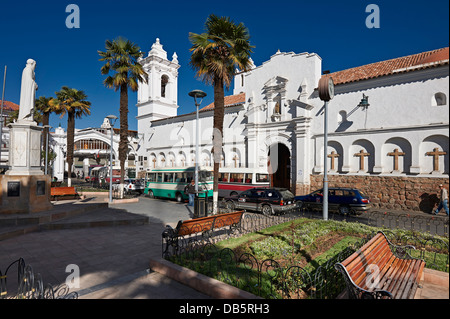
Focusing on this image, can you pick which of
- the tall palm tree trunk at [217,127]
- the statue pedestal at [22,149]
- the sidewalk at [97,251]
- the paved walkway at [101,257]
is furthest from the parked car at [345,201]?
the statue pedestal at [22,149]

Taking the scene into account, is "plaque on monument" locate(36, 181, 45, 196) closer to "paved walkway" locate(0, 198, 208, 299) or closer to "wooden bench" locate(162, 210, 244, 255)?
"paved walkway" locate(0, 198, 208, 299)

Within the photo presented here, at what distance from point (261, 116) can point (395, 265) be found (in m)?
19.4

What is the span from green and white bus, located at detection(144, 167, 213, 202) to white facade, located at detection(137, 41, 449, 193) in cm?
572

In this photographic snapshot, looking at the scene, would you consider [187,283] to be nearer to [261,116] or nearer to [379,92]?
[379,92]

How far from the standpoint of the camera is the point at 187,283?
4.93 meters

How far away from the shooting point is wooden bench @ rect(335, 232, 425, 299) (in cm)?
348

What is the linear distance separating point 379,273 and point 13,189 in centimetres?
1265

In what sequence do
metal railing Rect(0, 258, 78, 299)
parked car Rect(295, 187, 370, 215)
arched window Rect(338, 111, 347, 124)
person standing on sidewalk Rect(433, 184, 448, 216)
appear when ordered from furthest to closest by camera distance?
1. arched window Rect(338, 111, 347, 124)
2. parked car Rect(295, 187, 370, 215)
3. person standing on sidewalk Rect(433, 184, 448, 216)
4. metal railing Rect(0, 258, 78, 299)

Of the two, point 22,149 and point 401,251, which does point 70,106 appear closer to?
point 22,149

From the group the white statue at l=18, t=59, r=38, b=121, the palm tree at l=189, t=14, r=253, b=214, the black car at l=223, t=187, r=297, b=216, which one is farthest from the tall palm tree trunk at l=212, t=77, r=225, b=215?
the white statue at l=18, t=59, r=38, b=121

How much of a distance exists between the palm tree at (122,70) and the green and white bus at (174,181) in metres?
3.18

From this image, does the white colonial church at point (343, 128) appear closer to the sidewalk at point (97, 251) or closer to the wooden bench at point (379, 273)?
the wooden bench at point (379, 273)

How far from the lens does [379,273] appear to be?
413 centimetres
